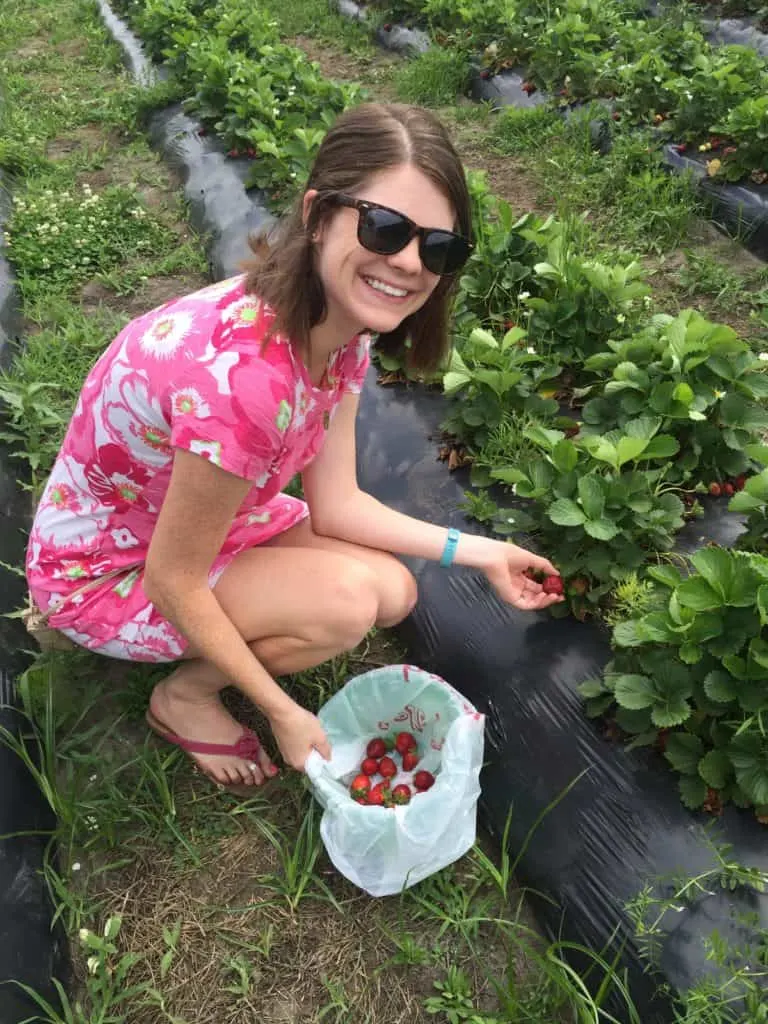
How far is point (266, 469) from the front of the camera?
176cm

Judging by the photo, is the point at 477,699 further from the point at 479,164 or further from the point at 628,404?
the point at 479,164

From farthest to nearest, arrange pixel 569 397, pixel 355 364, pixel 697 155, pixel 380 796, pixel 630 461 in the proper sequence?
1. pixel 697 155
2. pixel 569 397
3. pixel 630 461
4. pixel 380 796
5. pixel 355 364

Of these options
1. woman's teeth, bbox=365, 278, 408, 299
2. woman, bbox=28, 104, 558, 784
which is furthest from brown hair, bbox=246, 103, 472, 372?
woman's teeth, bbox=365, 278, 408, 299

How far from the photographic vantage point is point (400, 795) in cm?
214

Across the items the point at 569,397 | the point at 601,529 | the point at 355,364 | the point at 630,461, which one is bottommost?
the point at 569,397

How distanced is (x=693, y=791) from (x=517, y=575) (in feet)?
2.23

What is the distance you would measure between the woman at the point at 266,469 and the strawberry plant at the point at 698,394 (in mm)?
697

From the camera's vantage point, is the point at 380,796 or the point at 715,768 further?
the point at 380,796

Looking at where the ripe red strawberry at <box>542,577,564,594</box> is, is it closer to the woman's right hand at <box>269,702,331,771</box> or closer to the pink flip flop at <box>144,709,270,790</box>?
the woman's right hand at <box>269,702,331,771</box>

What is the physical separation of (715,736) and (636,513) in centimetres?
67

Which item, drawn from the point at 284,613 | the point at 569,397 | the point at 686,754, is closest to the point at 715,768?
the point at 686,754

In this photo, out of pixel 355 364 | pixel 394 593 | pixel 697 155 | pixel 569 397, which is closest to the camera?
pixel 355 364

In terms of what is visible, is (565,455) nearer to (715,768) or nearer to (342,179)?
(715,768)

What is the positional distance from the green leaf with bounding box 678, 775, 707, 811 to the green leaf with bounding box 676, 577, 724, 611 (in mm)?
393
